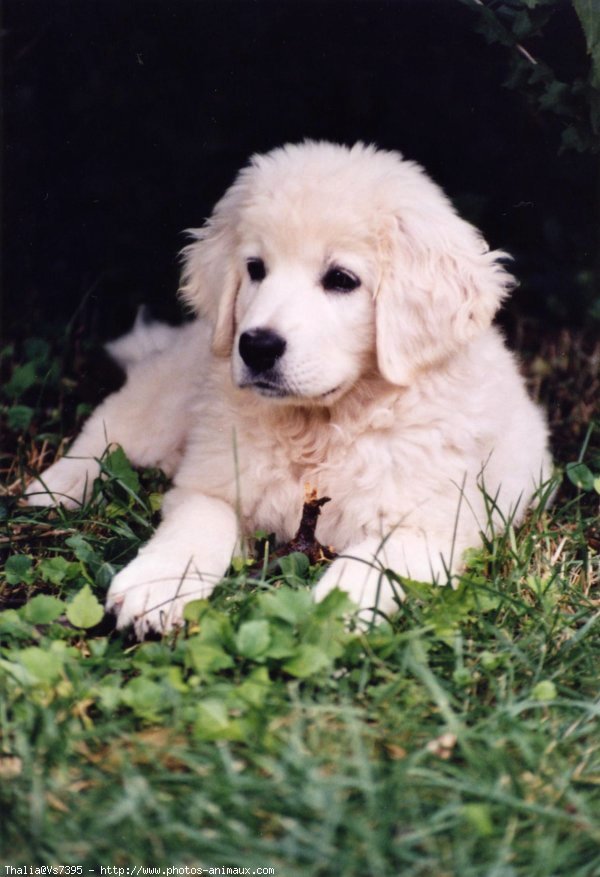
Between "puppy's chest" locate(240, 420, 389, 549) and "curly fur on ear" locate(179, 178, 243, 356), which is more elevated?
"curly fur on ear" locate(179, 178, 243, 356)

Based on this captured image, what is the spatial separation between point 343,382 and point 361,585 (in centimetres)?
61

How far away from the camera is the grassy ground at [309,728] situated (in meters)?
1.92

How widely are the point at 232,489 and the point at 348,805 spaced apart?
1448mm

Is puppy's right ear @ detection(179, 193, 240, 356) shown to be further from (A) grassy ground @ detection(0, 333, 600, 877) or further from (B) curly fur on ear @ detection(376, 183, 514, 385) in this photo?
(A) grassy ground @ detection(0, 333, 600, 877)

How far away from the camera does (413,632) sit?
2.48 meters

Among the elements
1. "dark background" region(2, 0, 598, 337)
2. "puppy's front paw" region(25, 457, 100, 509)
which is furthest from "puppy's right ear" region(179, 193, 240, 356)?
"dark background" region(2, 0, 598, 337)

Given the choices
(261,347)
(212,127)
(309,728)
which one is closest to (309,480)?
(261,347)

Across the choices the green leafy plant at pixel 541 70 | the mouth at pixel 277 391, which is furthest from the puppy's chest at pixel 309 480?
the green leafy plant at pixel 541 70

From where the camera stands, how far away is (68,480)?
12.8 feet

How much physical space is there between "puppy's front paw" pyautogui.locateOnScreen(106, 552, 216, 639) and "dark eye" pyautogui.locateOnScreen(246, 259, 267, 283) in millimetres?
859

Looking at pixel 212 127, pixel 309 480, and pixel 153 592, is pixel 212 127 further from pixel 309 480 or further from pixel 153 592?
pixel 153 592

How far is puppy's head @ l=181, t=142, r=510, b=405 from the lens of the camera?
300cm

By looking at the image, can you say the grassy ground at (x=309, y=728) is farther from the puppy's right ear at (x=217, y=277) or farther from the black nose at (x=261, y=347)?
the puppy's right ear at (x=217, y=277)

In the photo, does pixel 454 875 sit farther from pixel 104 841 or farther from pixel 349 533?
pixel 349 533
